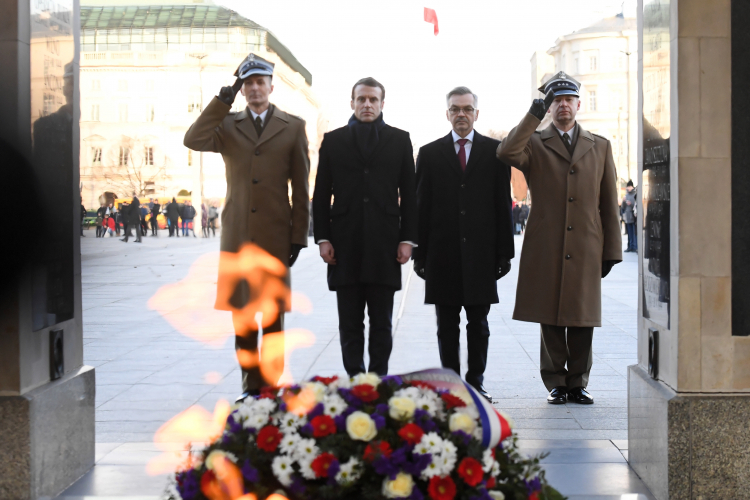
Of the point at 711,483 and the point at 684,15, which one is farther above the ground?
the point at 684,15

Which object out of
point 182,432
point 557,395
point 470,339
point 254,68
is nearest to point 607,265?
point 557,395

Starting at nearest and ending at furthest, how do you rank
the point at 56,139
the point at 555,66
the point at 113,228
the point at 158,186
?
the point at 56,139
the point at 113,228
the point at 158,186
the point at 555,66

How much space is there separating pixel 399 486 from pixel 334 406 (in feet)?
1.00

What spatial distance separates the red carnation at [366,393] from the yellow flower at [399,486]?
0.27 m

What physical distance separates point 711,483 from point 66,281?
10.1ft

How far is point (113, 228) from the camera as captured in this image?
145 feet

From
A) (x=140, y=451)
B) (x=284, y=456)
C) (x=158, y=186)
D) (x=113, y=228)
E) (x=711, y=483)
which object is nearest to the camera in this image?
(x=284, y=456)

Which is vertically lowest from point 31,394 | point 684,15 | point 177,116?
point 31,394

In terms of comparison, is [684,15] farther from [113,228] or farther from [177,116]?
[177,116]

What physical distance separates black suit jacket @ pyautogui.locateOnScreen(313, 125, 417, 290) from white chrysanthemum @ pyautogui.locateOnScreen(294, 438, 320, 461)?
120 inches

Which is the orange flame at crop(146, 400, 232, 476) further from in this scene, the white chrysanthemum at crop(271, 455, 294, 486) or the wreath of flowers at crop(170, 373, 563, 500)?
the white chrysanthemum at crop(271, 455, 294, 486)

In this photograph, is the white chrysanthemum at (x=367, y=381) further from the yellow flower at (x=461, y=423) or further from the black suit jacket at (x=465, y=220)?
the black suit jacket at (x=465, y=220)

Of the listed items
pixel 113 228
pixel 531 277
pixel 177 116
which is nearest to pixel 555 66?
pixel 177 116

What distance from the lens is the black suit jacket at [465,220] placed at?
17.8 ft
